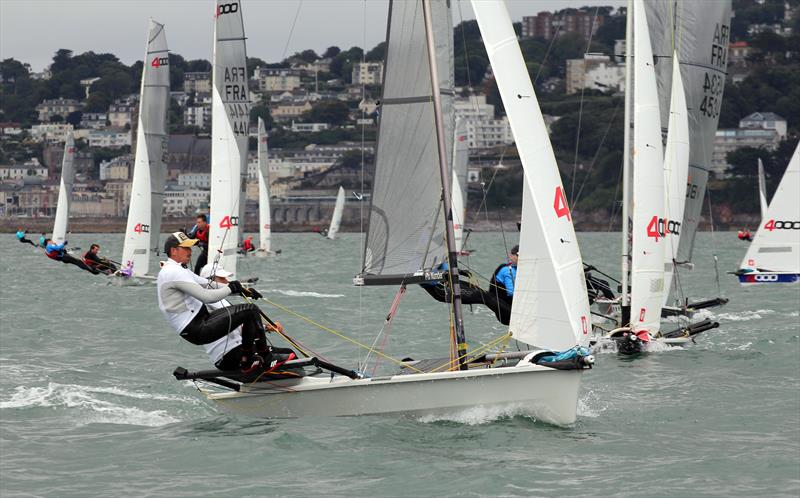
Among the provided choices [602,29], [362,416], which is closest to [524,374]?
[362,416]

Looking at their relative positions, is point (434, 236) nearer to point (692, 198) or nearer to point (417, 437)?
point (417, 437)

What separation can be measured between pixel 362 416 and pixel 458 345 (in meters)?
0.87

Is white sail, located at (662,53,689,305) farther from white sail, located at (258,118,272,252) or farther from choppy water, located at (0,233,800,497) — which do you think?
white sail, located at (258,118,272,252)

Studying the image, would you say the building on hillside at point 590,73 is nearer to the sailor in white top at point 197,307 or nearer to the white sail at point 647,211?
the white sail at point 647,211

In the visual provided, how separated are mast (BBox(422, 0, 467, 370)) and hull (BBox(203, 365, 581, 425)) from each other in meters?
0.45

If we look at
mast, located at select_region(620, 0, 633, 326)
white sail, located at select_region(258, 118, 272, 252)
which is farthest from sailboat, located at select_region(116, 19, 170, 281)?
white sail, located at select_region(258, 118, 272, 252)

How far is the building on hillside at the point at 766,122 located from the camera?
132 m

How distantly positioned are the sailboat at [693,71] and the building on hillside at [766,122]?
379 feet

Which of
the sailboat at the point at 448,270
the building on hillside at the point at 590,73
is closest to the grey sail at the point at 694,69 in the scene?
the sailboat at the point at 448,270

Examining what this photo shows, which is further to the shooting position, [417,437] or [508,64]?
[508,64]

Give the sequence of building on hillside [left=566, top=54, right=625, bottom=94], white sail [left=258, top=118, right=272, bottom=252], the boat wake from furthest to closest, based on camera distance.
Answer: building on hillside [left=566, top=54, right=625, bottom=94] → white sail [left=258, top=118, right=272, bottom=252] → the boat wake

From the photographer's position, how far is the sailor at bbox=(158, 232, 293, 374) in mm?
9070

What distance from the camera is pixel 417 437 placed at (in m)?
9.02

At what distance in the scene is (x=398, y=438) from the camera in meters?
9.01
